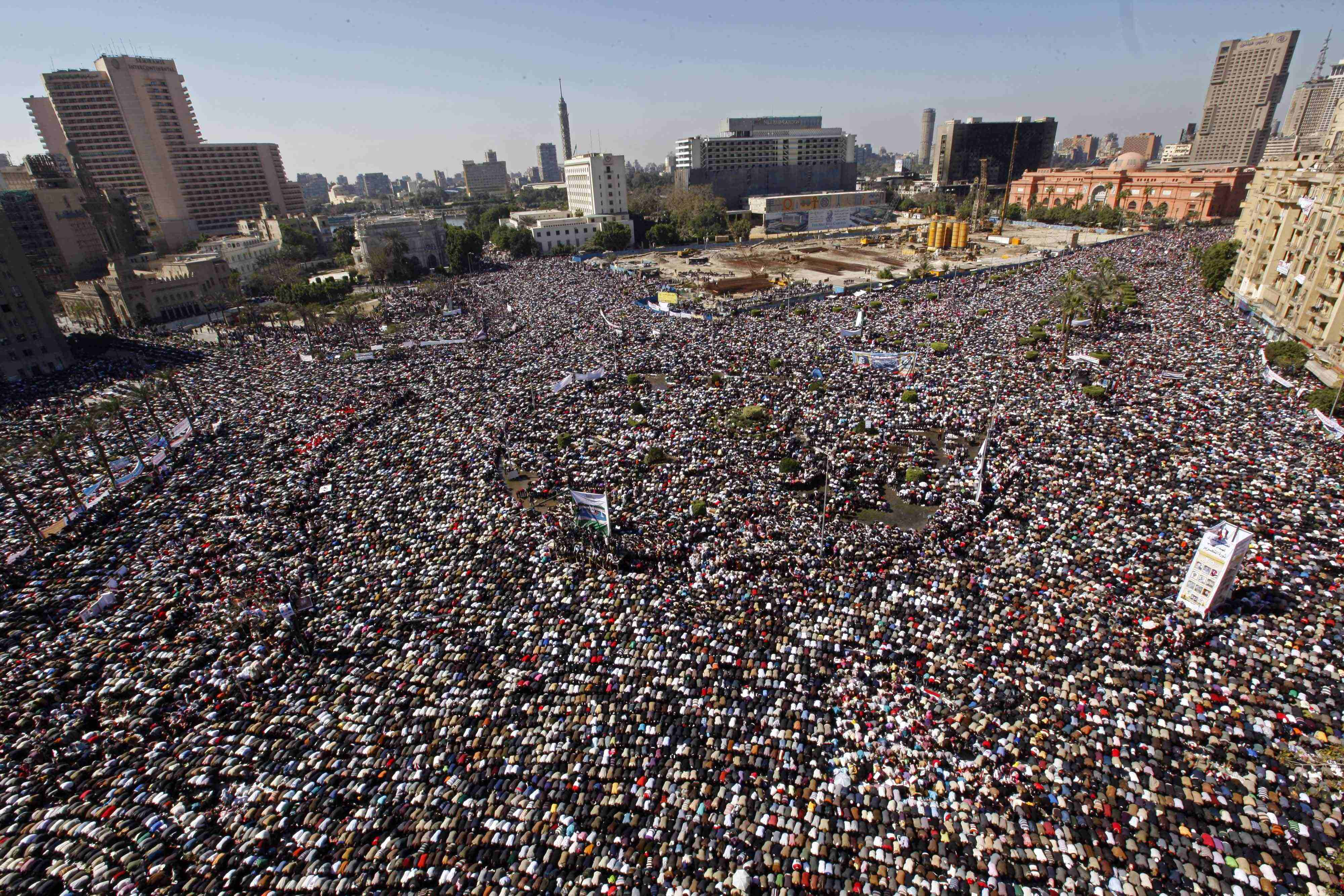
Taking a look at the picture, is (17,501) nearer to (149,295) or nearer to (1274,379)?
(149,295)

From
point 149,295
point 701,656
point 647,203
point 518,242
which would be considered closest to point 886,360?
point 701,656

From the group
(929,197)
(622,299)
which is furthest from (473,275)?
(929,197)

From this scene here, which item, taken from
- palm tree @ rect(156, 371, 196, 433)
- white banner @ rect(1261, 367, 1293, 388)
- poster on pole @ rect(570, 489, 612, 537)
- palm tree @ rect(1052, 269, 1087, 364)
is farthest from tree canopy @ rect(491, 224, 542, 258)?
white banner @ rect(1261, 367, 1293, 388)

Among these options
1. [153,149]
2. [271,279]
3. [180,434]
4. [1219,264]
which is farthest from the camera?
[153,149]

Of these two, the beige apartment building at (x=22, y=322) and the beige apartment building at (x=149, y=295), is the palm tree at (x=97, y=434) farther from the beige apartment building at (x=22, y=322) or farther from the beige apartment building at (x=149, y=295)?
the beige apartment building at (x=149, y=295)

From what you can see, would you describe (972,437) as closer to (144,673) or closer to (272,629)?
(272,629)

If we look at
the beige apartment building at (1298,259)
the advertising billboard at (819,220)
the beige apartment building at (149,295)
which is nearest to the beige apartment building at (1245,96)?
the advertising billboard at (819,220)
